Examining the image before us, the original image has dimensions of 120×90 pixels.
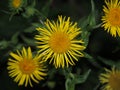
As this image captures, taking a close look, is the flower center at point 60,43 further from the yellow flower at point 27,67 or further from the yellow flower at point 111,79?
the yellow flower at point 111,79

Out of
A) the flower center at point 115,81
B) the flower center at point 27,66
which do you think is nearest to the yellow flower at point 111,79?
the flower center at point 115,81

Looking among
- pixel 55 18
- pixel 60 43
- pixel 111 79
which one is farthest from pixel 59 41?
pixel 55 18

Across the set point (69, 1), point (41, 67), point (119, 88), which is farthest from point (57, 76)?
point (69, 1)

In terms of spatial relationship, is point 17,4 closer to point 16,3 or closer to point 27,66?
point 16,3

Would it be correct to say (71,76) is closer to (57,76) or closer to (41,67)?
(41,67)

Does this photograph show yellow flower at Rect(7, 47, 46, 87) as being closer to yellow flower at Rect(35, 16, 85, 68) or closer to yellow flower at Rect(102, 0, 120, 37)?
yellow flower at Rect(35, 16, 85, 68)

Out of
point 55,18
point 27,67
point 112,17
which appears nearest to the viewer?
point 112,17
